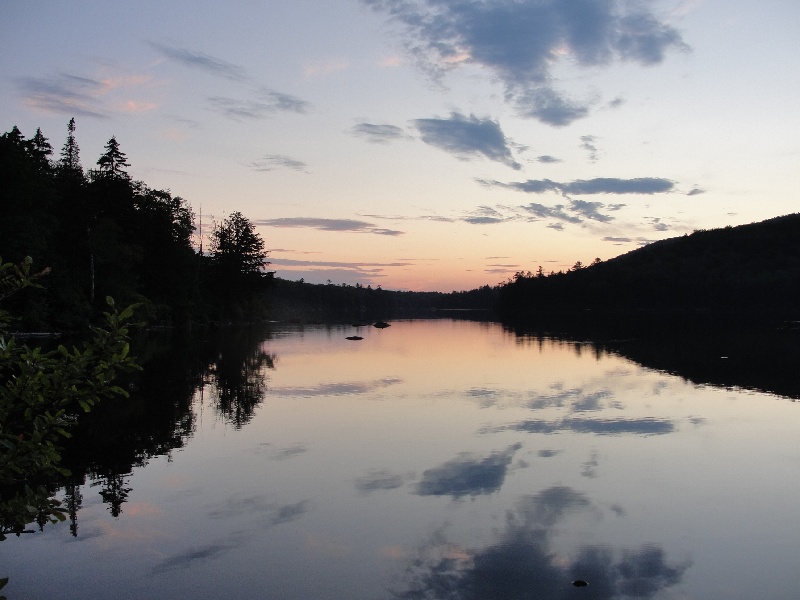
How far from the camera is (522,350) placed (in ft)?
173

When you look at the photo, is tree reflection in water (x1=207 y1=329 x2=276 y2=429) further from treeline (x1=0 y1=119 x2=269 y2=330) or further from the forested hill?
the forested hill

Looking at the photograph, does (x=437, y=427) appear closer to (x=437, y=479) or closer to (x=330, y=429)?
(x=330, y=429)

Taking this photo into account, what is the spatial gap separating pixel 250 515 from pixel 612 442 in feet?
36.6

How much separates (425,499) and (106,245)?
194ft

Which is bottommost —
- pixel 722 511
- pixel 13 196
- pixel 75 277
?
pixel 722 511

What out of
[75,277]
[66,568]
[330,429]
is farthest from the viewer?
[75,277]

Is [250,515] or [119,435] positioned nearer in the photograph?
[250,515]

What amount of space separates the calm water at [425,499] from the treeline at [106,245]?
97.8 ft

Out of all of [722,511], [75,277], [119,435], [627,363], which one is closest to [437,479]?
[722,511]

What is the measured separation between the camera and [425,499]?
13164 millimetres

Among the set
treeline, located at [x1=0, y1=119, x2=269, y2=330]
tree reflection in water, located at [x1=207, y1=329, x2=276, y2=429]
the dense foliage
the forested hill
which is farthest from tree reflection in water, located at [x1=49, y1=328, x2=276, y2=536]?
the forested hill

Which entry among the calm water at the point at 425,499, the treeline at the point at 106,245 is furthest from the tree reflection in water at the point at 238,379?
the treeline at the point at 106,245

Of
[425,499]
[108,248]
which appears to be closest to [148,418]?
[425,499]

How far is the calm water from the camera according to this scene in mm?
9430
